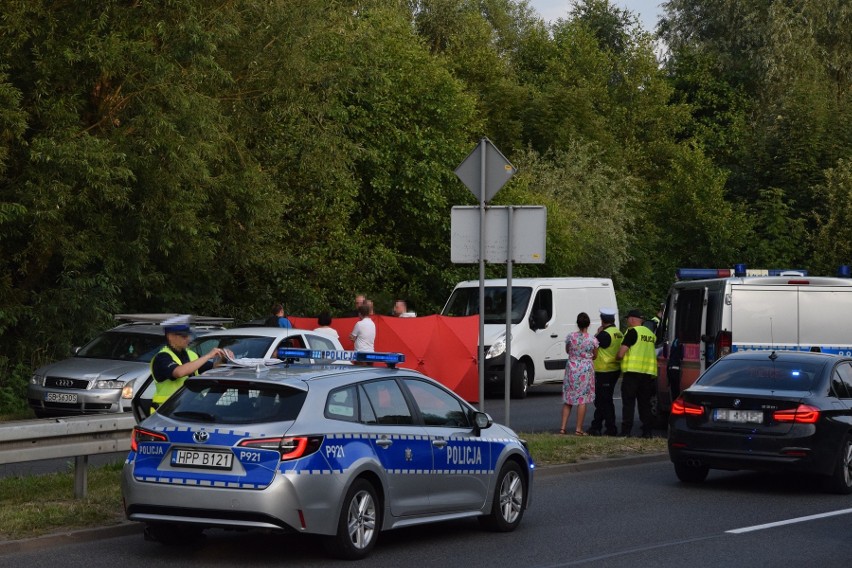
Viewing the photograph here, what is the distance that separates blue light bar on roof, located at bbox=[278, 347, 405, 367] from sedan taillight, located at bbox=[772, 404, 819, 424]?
469 cm

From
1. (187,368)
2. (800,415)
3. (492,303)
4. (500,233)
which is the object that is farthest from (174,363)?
(492,303)

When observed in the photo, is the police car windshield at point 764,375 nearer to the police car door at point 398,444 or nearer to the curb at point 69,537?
the police car door at point 398,444

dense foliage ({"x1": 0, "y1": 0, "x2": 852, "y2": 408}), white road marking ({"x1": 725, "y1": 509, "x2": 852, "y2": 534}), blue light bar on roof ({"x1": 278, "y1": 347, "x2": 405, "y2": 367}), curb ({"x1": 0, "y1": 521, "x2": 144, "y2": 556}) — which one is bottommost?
white road marking ({"x1": 725, "y1": 509, "x2": 852, "y2": 534})

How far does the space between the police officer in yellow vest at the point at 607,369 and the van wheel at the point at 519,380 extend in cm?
748

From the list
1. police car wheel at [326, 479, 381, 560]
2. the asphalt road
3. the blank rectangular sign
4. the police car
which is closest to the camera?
the police car

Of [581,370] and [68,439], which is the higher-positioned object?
[581,370]

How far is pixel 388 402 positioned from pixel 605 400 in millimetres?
9472

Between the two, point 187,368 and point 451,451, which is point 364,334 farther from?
point 451,451

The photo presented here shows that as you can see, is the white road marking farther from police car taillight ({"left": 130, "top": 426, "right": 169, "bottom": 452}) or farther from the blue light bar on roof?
police car taillight ({"left": 130, "top": 426, "right": 169, "bottom": 452})

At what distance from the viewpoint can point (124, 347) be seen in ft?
67.2

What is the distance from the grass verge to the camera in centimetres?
1027

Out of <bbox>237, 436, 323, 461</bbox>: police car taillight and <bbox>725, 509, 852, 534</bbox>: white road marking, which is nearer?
<bbox>237, 436, 323, 461</bbox>: police car taillight

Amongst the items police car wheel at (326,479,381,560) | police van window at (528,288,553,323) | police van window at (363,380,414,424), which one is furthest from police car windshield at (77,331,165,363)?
police car wheel at (326,479,381,560)

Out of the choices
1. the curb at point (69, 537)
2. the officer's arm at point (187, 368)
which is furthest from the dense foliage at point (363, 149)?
the curb at point (69, 537)
